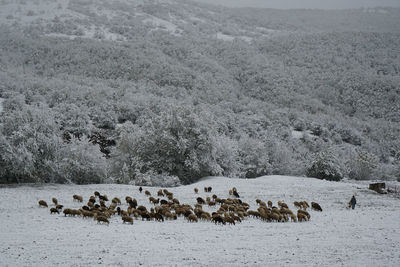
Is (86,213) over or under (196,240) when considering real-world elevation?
under

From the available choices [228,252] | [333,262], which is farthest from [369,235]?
[228,252]

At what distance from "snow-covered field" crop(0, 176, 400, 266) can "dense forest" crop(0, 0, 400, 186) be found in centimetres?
1009

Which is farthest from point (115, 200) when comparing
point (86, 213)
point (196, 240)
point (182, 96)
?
point (182, 96)

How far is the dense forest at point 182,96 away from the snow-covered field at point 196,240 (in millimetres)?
10091

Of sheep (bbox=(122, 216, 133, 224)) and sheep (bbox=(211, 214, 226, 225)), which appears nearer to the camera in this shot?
sheep (bbox=(122, 216, 133, 224))

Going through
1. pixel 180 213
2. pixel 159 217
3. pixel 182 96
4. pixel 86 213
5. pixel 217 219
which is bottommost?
pixel 182 96

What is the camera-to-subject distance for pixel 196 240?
14.8m

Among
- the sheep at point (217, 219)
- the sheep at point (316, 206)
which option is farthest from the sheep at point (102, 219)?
the sheep at point (316, 206)

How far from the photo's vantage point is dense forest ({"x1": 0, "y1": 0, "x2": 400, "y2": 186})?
3325 cm

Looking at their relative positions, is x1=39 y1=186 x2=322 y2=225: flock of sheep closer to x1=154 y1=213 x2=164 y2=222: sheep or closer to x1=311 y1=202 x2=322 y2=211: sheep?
x1=154 y1=213 x2=164 y2=222: sheep

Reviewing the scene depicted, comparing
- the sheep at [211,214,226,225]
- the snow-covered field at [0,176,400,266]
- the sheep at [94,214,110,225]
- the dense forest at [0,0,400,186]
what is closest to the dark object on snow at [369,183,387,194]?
the snow-covered field at [0,176,400,266]

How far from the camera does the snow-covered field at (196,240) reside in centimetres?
1231

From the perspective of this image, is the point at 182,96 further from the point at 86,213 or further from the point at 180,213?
the point at 86,213

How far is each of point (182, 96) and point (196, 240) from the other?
185 feet
